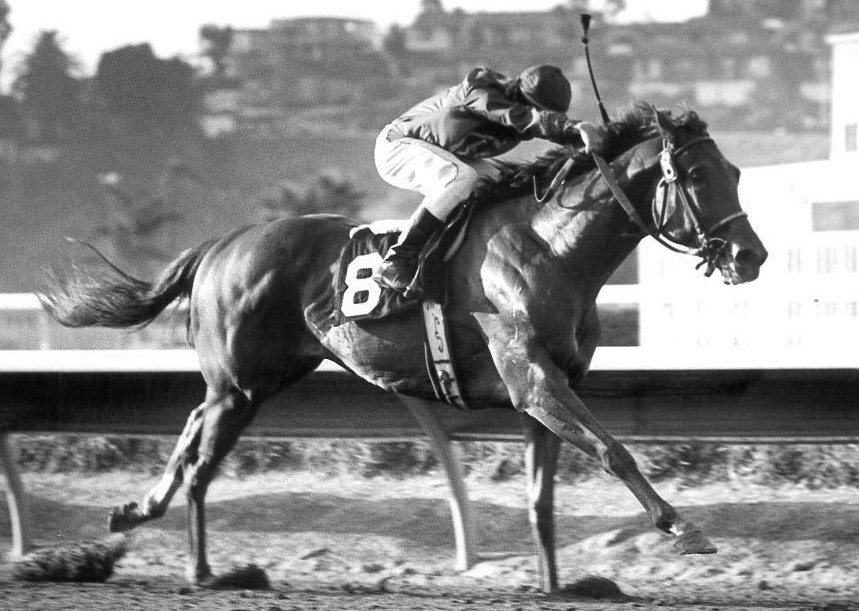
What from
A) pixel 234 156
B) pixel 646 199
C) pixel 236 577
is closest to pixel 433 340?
pixel 646 199

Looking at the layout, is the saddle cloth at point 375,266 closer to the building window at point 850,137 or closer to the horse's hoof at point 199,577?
the horse's hoof at point 199,577

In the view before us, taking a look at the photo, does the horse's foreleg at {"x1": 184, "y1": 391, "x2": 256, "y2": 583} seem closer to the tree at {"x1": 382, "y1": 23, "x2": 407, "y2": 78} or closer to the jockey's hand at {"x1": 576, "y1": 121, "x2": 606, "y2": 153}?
the jockey's hand at {"x1": 576, "y1": 121, "x2": 606, "y2": 153}

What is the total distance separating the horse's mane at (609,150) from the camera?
14.4 feet

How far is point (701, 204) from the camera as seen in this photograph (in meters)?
4.30

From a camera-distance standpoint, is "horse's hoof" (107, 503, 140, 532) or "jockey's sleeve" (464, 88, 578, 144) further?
"horse's hoof" (107, 503, 140, 532)

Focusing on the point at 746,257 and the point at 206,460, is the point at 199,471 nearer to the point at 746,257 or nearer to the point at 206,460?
the point at 206,460

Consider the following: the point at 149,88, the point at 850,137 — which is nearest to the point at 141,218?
the point at 149,88

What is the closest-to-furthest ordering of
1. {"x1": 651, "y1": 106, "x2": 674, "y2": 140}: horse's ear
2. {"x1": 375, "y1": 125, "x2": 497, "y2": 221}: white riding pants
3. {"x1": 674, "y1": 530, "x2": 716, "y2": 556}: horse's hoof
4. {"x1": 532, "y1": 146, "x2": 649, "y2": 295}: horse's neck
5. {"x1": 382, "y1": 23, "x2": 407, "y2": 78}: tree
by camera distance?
{"x1": 674, "y1": 530, "x2": 716, "y2": 556}: horse's hoof
{"x1": 651, "y1": 106, "x2": 674, "y2": 140}: horse's ear
{"x1": 532, "y1": 146, "x2": 649, "y2": 295}: horse's neck
{"x1": 375, "y1": 125, "x2": 497, "y2": 221}: white riding pants
{"x1": 382, "y1": 23, "x2": 407, "y2": 78}: tree

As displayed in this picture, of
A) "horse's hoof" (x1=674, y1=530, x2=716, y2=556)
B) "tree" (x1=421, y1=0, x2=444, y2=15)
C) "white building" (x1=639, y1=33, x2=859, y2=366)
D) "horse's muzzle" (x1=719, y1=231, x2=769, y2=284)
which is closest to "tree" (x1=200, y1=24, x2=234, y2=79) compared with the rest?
"tree" (x1=421, y1=0, x2=444, y2=15)

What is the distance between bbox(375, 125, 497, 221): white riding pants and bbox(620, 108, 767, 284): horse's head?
0.61 m

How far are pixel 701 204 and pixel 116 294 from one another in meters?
A: 2.26

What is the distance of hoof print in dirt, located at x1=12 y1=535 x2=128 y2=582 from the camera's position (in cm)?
527

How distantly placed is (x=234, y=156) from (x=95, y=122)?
202cm

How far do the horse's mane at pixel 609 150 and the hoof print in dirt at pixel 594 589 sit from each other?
1292 millimetres
